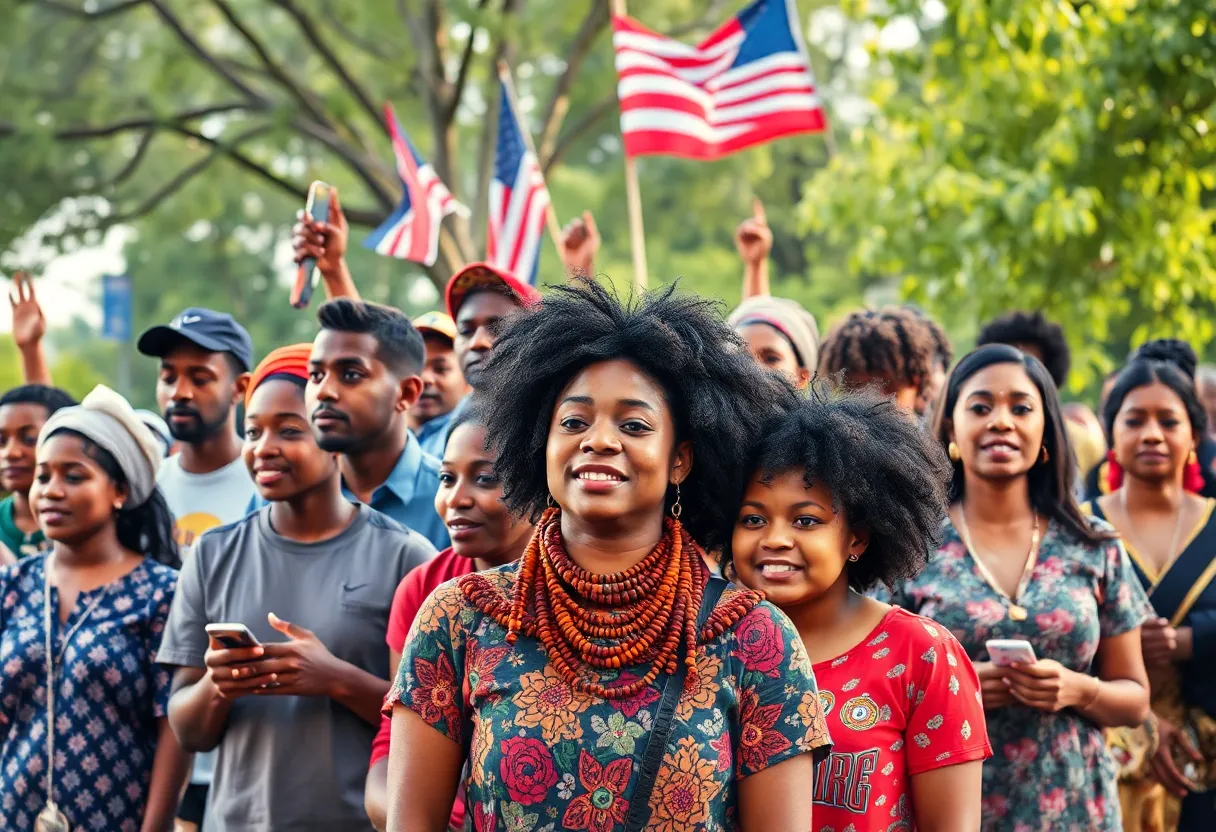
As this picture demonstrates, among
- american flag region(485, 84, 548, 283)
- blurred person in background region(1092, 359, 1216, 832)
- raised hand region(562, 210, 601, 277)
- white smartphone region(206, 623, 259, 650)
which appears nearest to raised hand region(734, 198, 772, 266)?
raised hand region(562, 210, 601, 277)

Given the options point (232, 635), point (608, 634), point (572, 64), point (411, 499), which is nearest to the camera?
point (608, 634)

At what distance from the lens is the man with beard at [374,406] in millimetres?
5066

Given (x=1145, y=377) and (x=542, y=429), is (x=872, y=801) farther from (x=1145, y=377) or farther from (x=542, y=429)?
(x=1145, y=377)

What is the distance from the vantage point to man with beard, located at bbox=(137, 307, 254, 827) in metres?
5.96

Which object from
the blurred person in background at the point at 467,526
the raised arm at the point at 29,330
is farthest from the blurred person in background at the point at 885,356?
the raised arm at the point at 29,330

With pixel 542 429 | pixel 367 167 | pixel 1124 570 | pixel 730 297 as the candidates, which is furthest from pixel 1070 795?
pixel 730 297

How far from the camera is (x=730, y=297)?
2491cm

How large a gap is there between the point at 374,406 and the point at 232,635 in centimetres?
125

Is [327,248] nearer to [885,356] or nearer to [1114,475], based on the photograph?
[885,356]

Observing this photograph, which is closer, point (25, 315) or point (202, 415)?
point (202, 415)

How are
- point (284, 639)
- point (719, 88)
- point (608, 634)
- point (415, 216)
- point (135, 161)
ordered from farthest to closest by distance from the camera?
1. point (135, 161)
2. point (719, 88)
3. point (415, 216)
4. point (284, 639)
5. point (608, 634)

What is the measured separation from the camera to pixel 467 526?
14.1 ft

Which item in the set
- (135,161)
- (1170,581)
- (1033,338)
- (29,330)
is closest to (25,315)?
(29,330)

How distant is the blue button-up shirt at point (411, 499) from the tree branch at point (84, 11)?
12.9 meters
